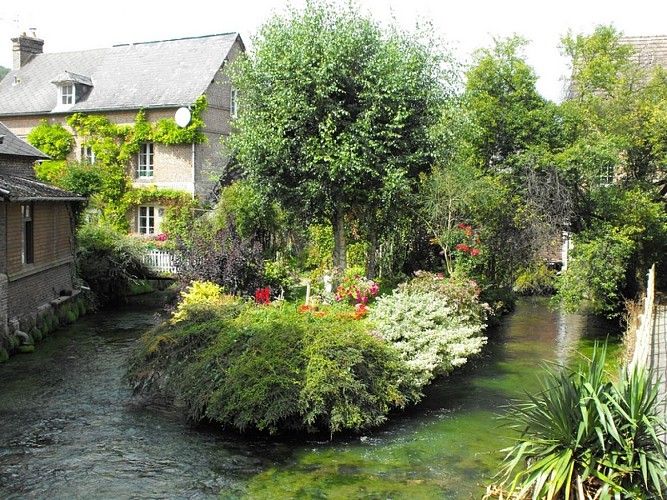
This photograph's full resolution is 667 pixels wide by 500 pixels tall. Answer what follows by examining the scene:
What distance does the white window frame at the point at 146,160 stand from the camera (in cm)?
3175

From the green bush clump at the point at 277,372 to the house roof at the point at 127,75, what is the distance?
2061 centimetres

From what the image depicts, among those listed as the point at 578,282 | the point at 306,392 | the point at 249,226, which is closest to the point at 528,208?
the point at 578,282

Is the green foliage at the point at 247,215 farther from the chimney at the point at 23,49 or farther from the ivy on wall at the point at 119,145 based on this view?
the chimney at the point at 23,49

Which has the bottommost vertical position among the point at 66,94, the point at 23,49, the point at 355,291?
the point at 355,291

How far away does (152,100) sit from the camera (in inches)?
1225

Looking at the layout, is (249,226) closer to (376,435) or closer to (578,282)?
(578,282)

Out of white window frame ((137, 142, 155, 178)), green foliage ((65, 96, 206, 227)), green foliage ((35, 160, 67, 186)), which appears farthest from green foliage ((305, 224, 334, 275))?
green foliage ((35, 160, 67, 186))

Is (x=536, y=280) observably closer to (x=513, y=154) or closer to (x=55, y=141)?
(x=513, y=154)

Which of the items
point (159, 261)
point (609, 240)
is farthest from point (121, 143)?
point (609, 240)

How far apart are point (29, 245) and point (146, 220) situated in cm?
1356

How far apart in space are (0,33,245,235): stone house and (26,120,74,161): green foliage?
1.24ft

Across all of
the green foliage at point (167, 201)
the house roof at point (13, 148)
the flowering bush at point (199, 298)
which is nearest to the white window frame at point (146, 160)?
the green foliage at point (167, 201)

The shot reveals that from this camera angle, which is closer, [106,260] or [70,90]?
[106,260]

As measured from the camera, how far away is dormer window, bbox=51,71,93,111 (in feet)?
106
